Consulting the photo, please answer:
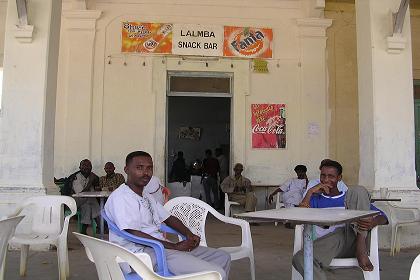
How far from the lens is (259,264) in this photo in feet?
16.7

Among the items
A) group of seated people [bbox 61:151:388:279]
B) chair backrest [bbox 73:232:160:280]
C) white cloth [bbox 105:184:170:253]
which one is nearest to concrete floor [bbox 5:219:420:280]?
group of seated people [bbox 61:151:388:279]

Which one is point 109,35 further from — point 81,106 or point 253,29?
point 253,29

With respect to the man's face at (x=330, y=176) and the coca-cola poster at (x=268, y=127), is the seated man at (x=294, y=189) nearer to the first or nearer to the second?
the coca-cola poster at (x=268, y=127)

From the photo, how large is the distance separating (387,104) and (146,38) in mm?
4571

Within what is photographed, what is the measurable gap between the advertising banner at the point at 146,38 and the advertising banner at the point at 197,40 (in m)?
0.16

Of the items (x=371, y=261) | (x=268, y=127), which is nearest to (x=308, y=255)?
(x=371, y=261)

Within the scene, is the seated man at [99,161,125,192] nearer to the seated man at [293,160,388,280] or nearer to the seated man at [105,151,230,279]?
the seated man at [105,151,230,279]

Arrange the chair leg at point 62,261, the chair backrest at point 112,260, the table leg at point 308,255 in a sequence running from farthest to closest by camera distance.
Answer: the chair leg at point 62,261 → the table leg at point 308,255 → the chair backrest at point 112,260

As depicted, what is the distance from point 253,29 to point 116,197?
6674 millimetres

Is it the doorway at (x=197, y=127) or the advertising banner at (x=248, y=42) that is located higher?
the advertising banner at (x=248, y=42)

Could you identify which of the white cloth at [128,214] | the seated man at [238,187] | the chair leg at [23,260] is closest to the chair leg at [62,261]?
the chair leg at [23,260]

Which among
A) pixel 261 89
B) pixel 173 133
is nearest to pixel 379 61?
pixel 261 89

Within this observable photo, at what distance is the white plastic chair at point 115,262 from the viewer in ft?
7.48

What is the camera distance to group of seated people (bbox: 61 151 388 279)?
2.97m
